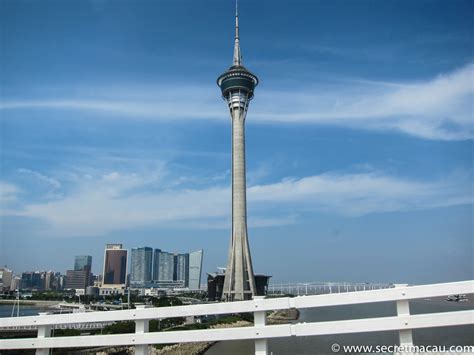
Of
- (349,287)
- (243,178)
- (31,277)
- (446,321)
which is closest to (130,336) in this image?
(446,321)

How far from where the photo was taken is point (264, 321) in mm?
5047

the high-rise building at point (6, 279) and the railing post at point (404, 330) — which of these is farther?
the high-rise building at point (6, 279)

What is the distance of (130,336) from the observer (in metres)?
5.36

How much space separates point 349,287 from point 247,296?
97294 mm

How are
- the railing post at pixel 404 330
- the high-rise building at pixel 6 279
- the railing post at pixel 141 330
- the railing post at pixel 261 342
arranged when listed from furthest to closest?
the high-rise building at pixel 6 279 < the railing post at pixel 141 330 < the railing post at pixel 261 342 < the railing post at pixel 404 330

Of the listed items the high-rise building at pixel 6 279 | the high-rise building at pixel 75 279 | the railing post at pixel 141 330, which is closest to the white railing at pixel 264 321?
the railing post at pixel 141 330

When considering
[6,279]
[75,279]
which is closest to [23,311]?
[6,279]

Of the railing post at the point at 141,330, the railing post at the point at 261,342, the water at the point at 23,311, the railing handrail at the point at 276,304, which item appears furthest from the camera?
the water at the point at 23,311

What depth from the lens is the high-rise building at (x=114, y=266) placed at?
6880 inches

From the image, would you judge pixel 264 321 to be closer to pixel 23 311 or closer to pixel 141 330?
pixel 141 330

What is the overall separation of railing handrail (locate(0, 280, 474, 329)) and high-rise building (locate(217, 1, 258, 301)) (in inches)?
2350

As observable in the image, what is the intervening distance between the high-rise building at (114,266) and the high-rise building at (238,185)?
12455 cm

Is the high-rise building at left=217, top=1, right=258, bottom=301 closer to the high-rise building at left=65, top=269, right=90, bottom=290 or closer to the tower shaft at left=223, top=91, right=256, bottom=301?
the tower shaft at left=223, top=91, right=256, bottom=301

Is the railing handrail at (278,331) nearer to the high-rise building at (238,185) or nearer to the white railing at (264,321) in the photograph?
the white railing at (264,321)
